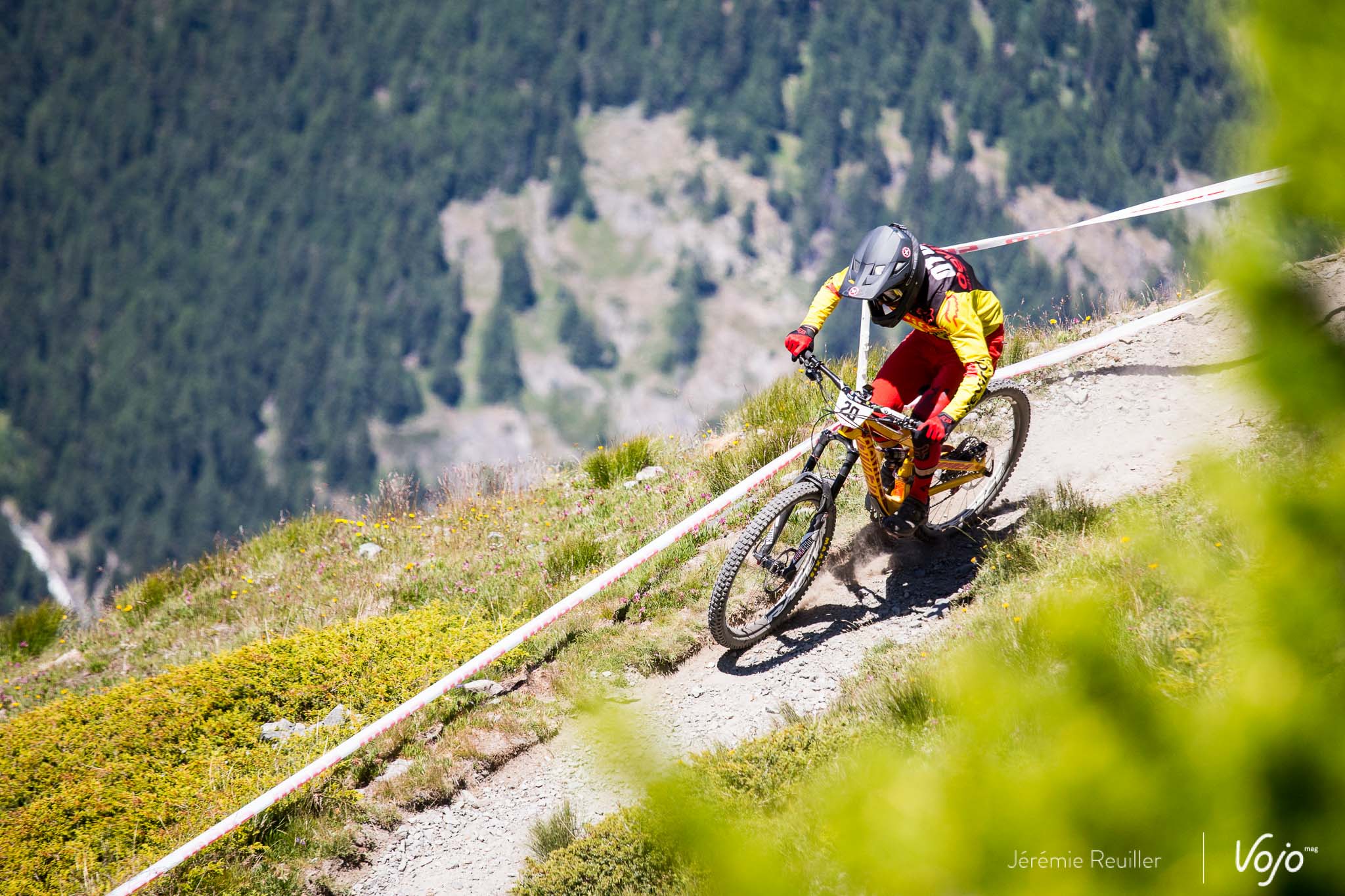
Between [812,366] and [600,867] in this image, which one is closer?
[600,867]

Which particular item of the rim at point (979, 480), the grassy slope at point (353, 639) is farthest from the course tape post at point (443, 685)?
the rim at point (979, 480)

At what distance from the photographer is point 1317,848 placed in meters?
1.15

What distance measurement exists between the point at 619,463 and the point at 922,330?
521cm

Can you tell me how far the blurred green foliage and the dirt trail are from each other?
10.8ft

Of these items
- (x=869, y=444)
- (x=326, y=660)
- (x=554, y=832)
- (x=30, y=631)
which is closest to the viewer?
(x=554, y=832)

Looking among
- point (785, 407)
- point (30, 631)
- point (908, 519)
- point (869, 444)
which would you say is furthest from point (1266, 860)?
point (30, 631)

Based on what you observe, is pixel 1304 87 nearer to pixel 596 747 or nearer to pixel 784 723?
pixel 596 747

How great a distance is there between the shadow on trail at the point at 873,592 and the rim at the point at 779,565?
221mm

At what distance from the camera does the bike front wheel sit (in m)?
6.93

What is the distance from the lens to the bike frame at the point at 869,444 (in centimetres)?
687

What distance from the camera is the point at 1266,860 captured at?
120cm

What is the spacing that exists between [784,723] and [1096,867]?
5043 mm

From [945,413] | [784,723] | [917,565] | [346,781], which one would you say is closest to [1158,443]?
[917,565]

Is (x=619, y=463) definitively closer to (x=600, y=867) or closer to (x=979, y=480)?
(x=979, y=480)
